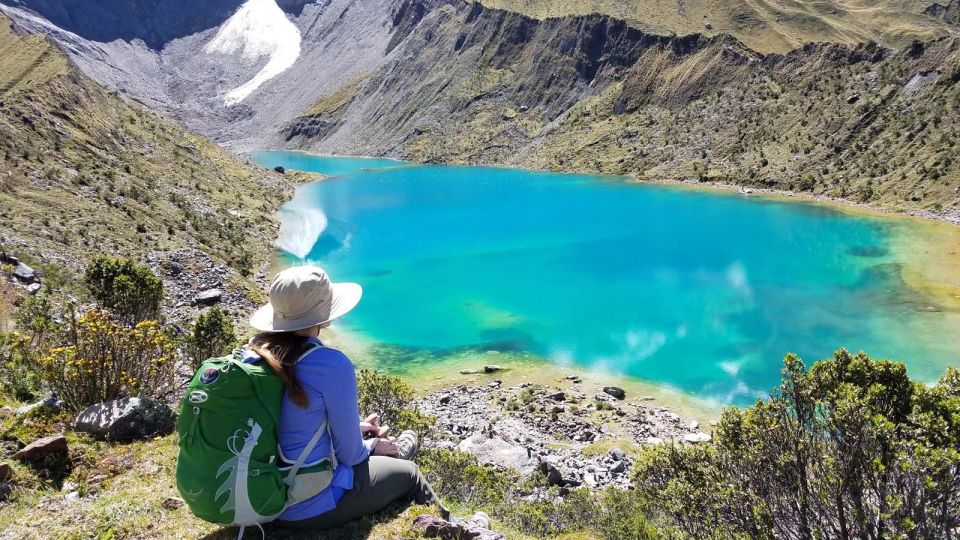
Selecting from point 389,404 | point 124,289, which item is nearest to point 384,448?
point 389,404

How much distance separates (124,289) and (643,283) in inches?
1018

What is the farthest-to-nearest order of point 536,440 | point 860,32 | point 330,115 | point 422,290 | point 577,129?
point 330,115 < point 860,32 < point 577,129 < point 422,290 < point 536,440

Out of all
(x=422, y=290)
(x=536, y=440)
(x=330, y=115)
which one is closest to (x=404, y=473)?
(x=536, y=440)

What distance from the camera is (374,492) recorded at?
5688 millimetres

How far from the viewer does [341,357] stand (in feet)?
15.8

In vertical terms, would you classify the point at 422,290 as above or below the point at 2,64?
below

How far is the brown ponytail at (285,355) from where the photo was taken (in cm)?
459

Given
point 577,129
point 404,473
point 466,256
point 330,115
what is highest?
point 330,115

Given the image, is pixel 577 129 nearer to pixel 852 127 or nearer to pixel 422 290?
pixel 852 127

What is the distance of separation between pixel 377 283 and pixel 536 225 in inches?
817

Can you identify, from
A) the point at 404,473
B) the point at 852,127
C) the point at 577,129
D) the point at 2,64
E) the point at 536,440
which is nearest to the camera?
the point at 404,473

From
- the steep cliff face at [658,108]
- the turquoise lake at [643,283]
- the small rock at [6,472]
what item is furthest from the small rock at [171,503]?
the steep cliff face at [658,108]

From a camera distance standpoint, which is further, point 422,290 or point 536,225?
point 536,225

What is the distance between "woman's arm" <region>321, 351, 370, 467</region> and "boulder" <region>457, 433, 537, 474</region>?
9.35m
